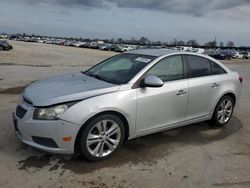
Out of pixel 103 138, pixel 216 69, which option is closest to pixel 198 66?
pixel 216 69

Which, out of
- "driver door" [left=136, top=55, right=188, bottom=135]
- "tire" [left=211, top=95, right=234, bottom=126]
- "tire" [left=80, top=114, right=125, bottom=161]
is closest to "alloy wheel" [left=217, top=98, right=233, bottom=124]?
"tire" [left=211, top=95, right=234, bottom=126]

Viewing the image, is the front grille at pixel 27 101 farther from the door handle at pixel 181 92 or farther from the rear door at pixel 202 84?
the rear door at pixel 202 84

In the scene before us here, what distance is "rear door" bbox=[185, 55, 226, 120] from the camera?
15.8 feet

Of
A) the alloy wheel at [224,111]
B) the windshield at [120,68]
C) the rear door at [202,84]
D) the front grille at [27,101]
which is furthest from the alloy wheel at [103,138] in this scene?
the alloy wheel at [224,111]

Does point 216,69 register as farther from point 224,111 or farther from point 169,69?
point 169,69

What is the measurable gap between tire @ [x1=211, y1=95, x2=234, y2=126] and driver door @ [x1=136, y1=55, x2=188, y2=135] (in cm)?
100

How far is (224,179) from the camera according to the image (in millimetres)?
3578

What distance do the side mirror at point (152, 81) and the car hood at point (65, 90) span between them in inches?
16.9

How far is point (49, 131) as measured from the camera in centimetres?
356

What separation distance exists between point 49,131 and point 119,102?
3.24 feet

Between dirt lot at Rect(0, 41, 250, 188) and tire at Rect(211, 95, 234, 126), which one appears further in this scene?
tire at Rect(211, 95, 234, 126)

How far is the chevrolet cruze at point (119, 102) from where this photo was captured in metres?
3.60

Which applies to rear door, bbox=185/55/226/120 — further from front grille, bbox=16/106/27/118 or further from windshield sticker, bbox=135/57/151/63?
front grille, bbox=16/106/27/118

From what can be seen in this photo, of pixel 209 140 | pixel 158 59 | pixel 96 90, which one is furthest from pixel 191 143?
pixel 96 90
